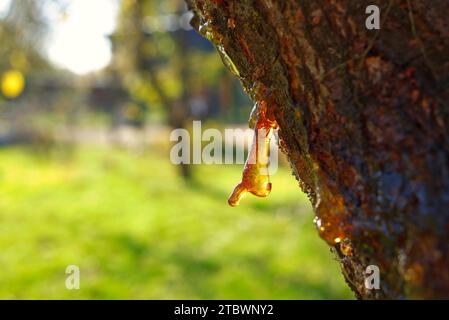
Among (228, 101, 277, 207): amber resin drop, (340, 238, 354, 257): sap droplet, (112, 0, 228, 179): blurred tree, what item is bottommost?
(340, 238, 354, 257): sap droplet

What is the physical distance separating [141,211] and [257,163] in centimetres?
796

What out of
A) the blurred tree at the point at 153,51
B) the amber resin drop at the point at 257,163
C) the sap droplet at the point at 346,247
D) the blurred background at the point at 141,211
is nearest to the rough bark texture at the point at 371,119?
the sap droplet at the point at 346,247

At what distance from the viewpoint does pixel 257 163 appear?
1628mm

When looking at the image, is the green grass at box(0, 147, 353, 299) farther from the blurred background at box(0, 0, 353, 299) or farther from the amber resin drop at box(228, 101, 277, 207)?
the amber resin drop at box(228, 101, 277, 207)

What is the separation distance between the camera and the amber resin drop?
1.57m

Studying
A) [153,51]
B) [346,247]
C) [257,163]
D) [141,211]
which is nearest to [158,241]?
[141,211]

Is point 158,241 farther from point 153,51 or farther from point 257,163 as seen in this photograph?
point 153,51

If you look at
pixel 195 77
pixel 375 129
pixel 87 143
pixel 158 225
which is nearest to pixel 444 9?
pixel 375 129

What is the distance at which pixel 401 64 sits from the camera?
48.9 inches

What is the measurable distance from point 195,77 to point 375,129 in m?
14.6

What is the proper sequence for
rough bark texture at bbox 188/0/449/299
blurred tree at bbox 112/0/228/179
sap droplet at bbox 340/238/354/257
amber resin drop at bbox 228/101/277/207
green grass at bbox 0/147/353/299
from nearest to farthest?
rough bark texture at bbox 188/0/449/299
sap droplet at bbox 340/238/354/257
amber resin drop at bbox 228/101/277/207
green grass at bbox 0/147/353/299
blurred tree at bbox 112/0/228/179

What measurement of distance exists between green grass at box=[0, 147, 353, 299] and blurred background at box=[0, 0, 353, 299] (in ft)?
0.07

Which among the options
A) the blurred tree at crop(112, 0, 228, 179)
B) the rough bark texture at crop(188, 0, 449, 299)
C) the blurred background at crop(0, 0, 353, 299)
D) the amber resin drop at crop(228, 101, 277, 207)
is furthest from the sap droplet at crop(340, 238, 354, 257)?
the blurred tree at crop(112, 0, 228, 179)
